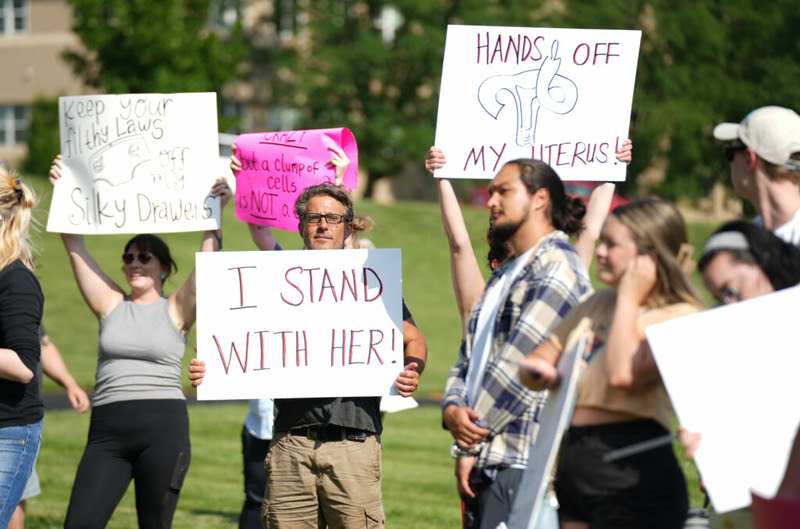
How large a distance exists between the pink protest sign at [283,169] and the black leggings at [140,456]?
118 cm

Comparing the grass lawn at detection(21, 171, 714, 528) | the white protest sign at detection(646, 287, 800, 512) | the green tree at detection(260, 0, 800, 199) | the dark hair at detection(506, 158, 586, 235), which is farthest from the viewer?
the green tree at detection(260, 0, 800, 199)

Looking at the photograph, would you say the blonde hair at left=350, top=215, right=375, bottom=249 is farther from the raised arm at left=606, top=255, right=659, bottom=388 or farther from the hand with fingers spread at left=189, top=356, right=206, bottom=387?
the raised arm at left=606, top=255, right=659, bottom=388

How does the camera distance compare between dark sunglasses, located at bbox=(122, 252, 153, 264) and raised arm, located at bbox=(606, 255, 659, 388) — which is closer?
raised arm, located at bbox=(606, 255, 659, 388)

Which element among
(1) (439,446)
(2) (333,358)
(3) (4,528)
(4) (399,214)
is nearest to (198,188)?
(2) (333,358)

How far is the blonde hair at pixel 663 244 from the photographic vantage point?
362 cm

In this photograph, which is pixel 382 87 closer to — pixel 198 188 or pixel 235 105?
pixel 235 105

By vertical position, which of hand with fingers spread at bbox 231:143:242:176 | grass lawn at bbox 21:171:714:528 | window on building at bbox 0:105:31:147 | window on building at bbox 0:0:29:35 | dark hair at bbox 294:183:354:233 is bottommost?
grass lawn at bbox 21:171:714:528

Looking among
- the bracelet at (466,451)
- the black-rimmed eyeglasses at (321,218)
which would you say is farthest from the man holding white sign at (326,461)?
the bracelet at (466,451)

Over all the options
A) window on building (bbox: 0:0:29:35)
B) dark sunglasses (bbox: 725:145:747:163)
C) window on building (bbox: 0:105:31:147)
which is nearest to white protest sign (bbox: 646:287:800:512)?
dark sunglasses (bbox: 725:145:747:163)

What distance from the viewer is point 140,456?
5562 millimetres

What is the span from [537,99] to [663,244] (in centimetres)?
200

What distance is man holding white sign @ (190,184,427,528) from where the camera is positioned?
4.98 metres

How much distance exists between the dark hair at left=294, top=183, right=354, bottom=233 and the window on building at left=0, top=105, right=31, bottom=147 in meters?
40.5

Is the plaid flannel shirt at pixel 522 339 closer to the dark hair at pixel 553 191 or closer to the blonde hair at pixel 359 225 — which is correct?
the dark hair at pixel 553 191
